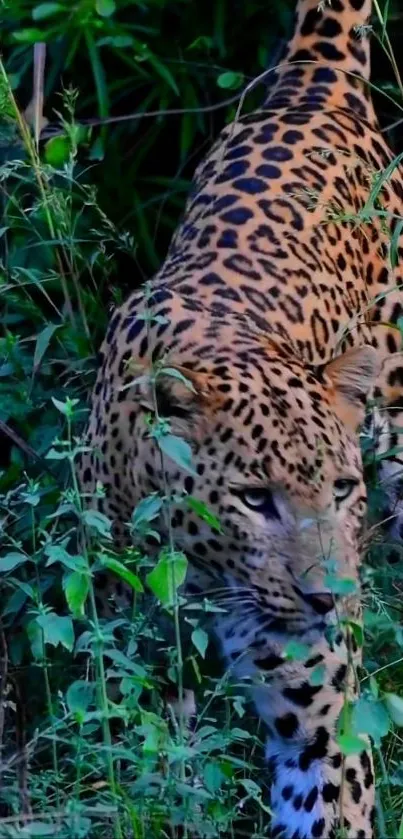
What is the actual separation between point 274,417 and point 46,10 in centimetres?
163

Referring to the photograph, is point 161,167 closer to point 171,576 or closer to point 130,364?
point 130,364

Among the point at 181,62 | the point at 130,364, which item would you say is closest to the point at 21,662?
the point at 130,364

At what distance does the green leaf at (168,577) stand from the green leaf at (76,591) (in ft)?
0.42

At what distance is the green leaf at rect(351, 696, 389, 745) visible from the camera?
110 inches

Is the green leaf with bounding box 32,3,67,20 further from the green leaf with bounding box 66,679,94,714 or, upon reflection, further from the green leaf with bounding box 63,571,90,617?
the green leaf with bounding box 66,679,94,714

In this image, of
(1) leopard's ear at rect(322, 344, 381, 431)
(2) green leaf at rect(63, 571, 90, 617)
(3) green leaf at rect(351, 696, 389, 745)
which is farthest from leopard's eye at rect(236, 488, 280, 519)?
(3) green leaf at rect(351, 696, 389, 745)

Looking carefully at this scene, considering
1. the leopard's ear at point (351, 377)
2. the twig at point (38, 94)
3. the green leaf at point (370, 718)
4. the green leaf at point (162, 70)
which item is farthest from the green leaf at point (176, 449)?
the green leaf at point (162, 70)

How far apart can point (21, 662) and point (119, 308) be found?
38.0 inches

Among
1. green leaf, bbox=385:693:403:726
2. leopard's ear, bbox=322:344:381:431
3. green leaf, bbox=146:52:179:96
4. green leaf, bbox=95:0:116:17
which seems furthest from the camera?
green leaf, bbox=146:52:179:96

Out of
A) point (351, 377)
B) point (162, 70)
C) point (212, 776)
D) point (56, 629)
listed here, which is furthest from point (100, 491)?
point (162, 70)

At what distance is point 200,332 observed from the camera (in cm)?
399

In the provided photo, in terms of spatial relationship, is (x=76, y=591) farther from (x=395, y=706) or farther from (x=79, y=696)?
(x=395, y=706)

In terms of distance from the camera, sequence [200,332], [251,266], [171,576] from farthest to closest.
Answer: [251,266], [200,332], [171,576]

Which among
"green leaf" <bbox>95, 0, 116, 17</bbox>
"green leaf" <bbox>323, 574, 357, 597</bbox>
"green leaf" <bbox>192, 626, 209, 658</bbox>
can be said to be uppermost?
"green leaf" <bbox>95, 0, 116, 17</bbox>
